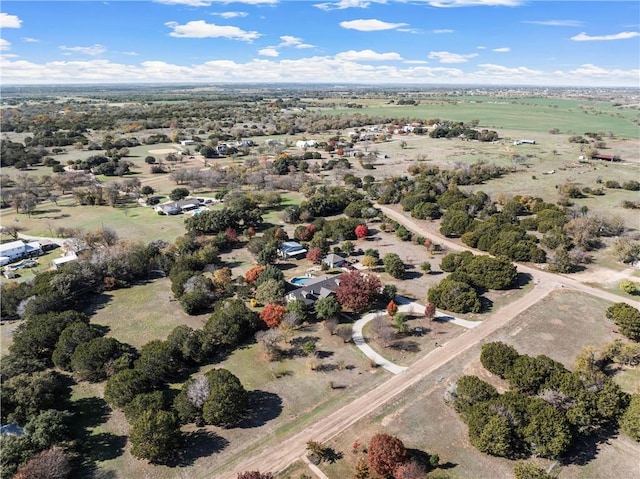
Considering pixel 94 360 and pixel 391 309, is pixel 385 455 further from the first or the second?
pixel 94 360

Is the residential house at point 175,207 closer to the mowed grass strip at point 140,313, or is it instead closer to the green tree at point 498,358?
the mowed grass strip at point 140,313

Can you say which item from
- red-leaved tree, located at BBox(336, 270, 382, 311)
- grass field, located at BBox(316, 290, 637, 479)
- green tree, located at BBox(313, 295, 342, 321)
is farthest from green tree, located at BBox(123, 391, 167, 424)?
red-leaved tree, located at BBox(336, 270, 382, 311)

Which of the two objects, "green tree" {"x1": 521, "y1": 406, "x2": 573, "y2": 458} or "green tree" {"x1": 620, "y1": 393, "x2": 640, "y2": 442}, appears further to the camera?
"green tree" {"x1": 620, "y1": 393, "x2": 640, "y2": 442}

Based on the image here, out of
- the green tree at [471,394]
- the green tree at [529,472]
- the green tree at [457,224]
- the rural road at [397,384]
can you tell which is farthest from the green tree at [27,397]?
the green tree at [457,224]

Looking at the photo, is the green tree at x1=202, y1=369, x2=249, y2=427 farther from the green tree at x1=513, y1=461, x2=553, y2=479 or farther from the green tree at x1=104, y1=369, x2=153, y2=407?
the green tree at x1=513, y1=461, x2=553, y2=479

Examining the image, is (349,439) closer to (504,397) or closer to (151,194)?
(504,397)

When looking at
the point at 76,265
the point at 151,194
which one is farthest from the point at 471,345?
the point at 151,194
